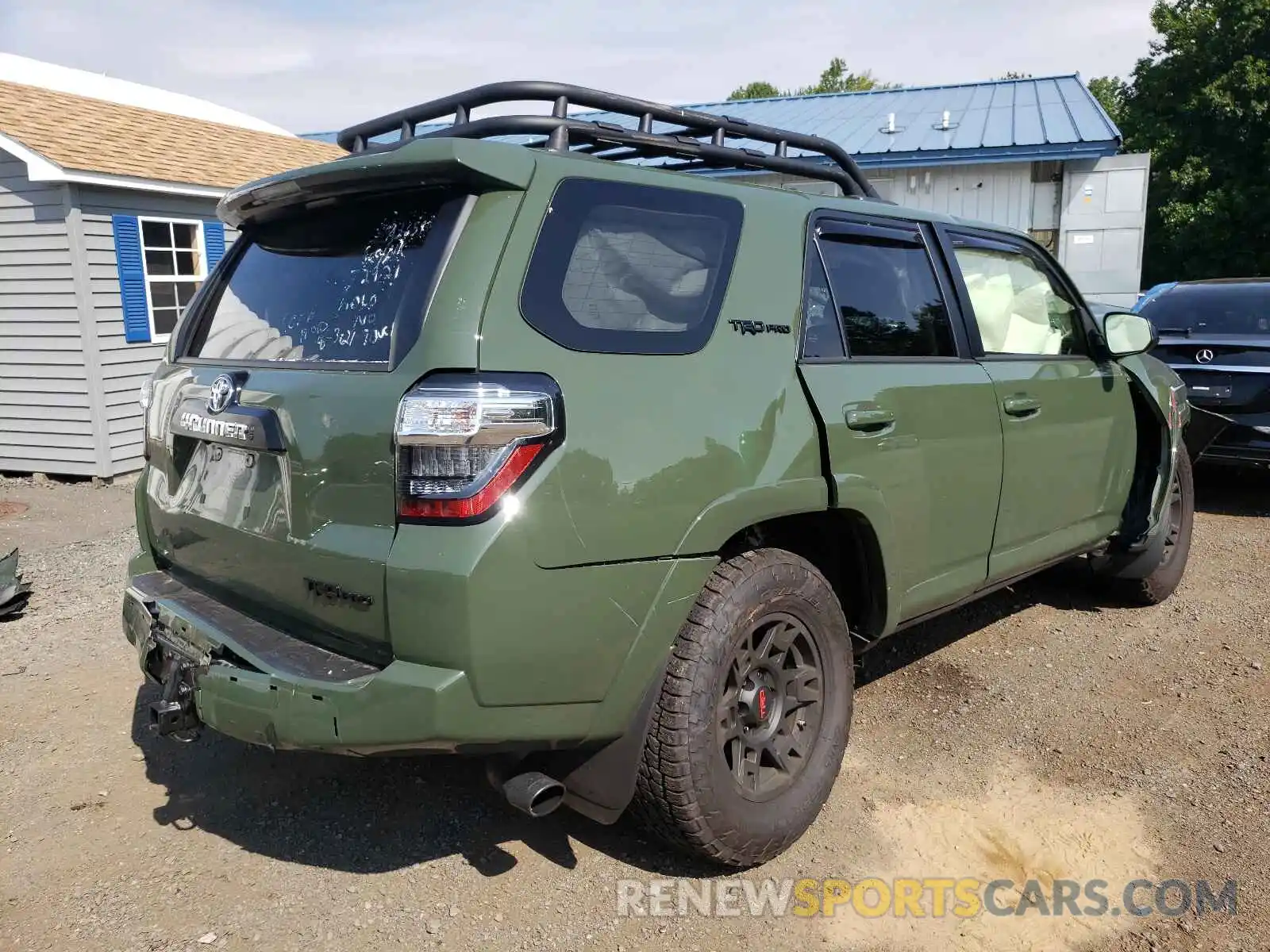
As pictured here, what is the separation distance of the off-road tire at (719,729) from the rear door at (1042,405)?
46.5 inches

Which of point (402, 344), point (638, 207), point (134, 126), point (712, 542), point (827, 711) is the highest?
point (134, 126)

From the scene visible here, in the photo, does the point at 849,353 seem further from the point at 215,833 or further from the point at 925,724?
the point at 215,833

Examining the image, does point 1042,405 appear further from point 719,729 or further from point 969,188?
point 969,188

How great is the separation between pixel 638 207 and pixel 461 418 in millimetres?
837

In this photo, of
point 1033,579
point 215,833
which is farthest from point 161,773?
point 1033,579

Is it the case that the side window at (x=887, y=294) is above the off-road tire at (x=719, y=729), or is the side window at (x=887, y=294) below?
above

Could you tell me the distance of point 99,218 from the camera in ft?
29.3

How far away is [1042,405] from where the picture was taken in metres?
3.83

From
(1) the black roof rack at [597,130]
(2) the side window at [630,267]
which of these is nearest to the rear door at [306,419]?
(2) the side window at [630,267]

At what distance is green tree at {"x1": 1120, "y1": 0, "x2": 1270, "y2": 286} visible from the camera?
2355 cm

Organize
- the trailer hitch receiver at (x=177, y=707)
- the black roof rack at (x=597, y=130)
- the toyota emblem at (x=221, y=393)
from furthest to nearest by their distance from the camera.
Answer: the black roof rack at (x=597, y=130) → the toyota emblem at (x=221, y=393) → the trailer hitch receiver at (x=177, y=707)

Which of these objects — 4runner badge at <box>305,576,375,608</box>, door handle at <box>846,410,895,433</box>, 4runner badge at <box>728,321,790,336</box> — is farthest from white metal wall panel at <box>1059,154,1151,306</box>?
4runner badge at <box>305,576,375,608</box>

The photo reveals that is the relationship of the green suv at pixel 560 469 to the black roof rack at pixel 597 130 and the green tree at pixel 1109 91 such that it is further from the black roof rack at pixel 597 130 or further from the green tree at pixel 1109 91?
the green tree at pixel 1109 91

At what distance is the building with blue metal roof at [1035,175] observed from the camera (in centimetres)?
1422
